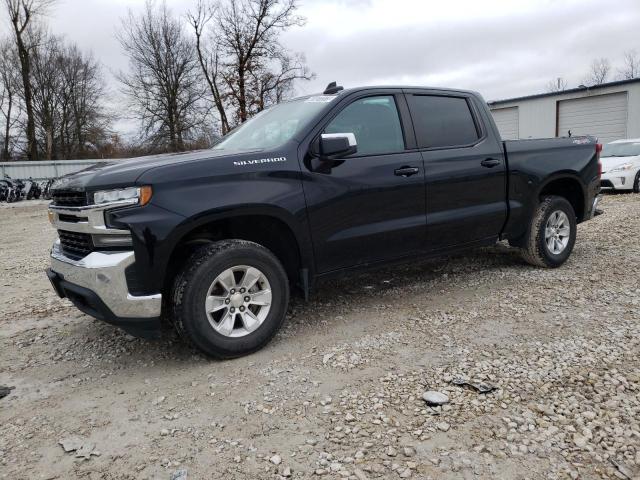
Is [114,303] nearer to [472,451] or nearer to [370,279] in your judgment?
[472,451]

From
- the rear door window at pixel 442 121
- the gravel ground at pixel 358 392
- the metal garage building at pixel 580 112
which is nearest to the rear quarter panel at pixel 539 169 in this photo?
the rear door window at pixel 442 121

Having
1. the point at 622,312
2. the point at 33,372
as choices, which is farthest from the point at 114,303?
the point at 622,312

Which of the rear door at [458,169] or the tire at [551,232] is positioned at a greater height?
the rear door at [458,169]

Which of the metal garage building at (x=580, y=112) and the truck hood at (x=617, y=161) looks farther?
the metal garage building at (x=580, y=112)

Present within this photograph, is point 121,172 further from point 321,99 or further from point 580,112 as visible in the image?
point 580,112

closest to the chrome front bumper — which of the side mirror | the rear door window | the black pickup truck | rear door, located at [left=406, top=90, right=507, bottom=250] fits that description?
the black pickup truck

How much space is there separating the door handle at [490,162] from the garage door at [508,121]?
69.6 ft

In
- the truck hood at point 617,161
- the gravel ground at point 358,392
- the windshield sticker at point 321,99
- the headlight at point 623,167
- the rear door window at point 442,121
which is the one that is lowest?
the gravel ground at point 358,392

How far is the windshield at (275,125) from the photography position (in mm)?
3893

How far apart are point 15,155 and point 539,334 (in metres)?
39.8

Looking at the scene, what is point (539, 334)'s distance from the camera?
364 cm

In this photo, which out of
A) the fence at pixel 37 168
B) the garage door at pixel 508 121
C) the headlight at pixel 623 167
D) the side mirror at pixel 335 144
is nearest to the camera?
the side mirror at pixel 335 144

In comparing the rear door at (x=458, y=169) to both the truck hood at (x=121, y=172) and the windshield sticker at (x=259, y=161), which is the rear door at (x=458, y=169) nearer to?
the windshield sticker at (x=259, y=161)

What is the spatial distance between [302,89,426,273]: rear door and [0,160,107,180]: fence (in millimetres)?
22848
